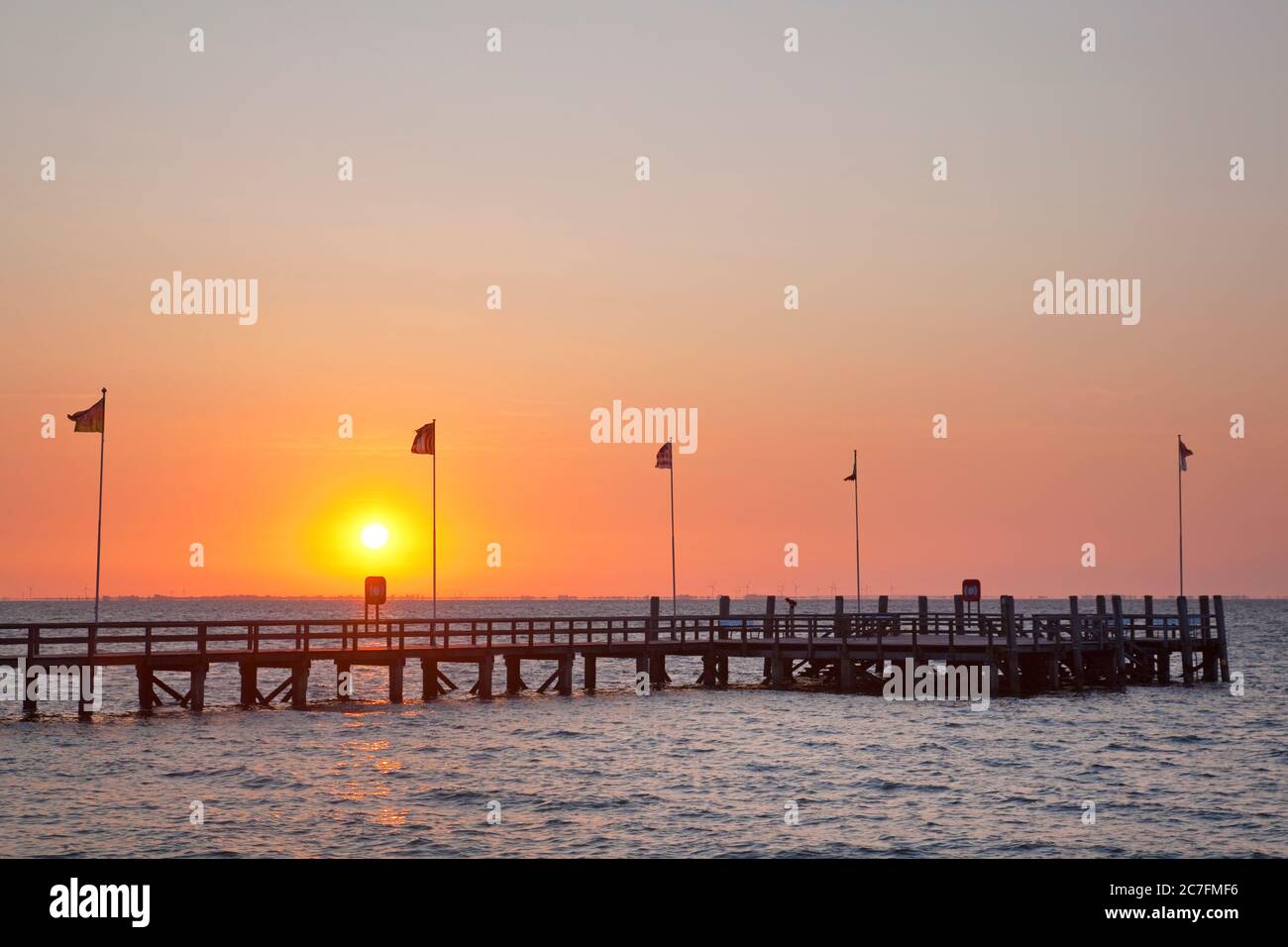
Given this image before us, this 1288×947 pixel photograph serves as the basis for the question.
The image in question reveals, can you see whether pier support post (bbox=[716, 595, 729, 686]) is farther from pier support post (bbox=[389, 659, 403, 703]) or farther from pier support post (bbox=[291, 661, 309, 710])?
pier support post (bbox=[291, 661, 309, 710])

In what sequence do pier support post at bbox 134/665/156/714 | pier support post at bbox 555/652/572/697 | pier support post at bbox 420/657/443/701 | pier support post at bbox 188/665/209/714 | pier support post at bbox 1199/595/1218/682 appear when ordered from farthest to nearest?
pier support post at bbox 1199/595/1218/682
pier support post at bbox 555/652/572/697
pier support post at bbox 420/657/443/701
pier support post at bbox 188/665/209/714
pier support post at bbox 134/665/156/714

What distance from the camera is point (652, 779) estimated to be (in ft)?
99.2

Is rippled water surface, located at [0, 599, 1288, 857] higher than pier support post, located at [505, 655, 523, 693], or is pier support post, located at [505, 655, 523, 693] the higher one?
pier support post, located at [505, 655, 523, 693]

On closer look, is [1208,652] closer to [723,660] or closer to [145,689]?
[723,660]

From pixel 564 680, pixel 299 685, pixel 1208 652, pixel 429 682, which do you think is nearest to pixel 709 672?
pixel 564 680

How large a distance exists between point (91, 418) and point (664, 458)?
23.1 meters

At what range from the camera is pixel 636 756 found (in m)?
34.2

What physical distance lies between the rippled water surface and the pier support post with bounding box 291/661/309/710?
0.77 m

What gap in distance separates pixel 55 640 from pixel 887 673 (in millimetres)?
29040

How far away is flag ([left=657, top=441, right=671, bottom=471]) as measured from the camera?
5671 cm

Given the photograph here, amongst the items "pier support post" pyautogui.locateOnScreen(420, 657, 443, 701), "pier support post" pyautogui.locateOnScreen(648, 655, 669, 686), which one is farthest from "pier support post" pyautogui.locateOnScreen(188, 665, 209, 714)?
"pier support post" pyautogui.locateOnScreen(648, 655, 669, 686)

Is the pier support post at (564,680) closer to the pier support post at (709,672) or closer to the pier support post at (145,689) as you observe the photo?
the pier support post at (709,672)

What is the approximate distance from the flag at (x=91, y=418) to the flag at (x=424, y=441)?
1061 cm
